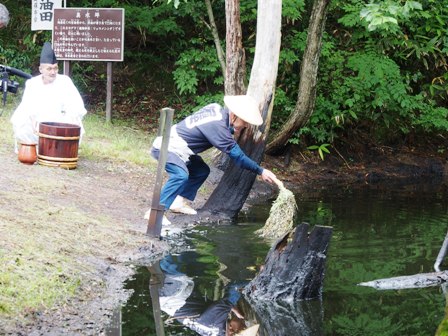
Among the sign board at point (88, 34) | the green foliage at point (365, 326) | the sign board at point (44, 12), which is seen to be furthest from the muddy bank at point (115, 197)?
the sign board at point (44, 12)

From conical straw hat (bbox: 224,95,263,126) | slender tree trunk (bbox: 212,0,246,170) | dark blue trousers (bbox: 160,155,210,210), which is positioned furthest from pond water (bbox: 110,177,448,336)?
slender tree trunk (bbox: 212,0,246,170)

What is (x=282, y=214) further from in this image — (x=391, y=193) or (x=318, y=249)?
(x=391, y=193)

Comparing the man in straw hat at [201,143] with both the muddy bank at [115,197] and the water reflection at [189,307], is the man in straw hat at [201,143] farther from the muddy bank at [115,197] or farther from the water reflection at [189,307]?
the water reflection at [189,307]

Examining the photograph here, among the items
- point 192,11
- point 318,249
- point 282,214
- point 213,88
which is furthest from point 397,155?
point 318,249

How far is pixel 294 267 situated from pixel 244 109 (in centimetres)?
273

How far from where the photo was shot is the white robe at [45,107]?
37.6ft

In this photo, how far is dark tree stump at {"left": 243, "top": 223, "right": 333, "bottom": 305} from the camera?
6.91 m

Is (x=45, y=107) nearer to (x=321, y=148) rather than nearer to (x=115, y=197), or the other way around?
(x=115, y=197)

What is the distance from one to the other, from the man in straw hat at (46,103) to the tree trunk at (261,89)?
7.72 feet

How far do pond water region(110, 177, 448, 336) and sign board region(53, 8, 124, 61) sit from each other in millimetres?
5099

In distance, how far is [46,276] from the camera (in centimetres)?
669

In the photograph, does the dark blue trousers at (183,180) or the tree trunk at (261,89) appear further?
the tree trunk at (261,89)

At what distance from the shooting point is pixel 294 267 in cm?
694

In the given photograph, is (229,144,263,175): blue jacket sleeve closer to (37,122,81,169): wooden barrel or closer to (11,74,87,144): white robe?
(37,122,81,169): wooden barrel
